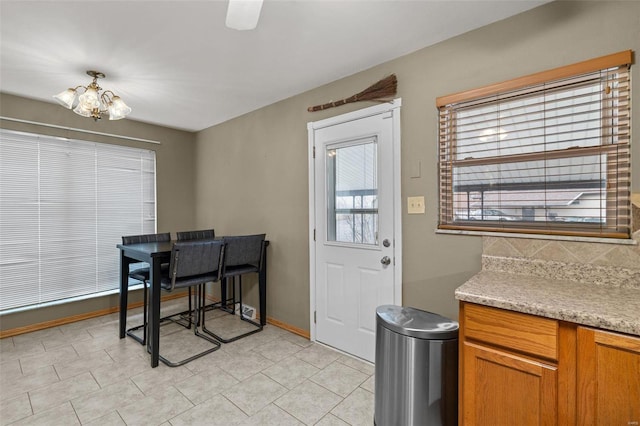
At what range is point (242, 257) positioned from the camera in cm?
304

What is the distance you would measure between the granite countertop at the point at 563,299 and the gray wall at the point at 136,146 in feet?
13.2

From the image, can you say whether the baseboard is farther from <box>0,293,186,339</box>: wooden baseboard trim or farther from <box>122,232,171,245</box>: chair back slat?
<box>122,232,171,245</box>: chair back slat

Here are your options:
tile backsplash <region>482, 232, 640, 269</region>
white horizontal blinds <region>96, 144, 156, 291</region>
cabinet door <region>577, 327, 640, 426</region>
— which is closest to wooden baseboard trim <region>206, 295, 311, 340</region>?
tile backsplash <region>482, 232, 640, 269</region>

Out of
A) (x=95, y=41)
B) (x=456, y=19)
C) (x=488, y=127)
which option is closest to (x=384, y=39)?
(x=456, y=19)

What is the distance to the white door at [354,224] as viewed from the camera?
2393 millimetres

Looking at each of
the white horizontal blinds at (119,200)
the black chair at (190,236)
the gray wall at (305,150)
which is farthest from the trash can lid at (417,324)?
the white horizontal blinds at (119,200)

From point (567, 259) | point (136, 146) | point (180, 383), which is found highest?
point (136, 146)

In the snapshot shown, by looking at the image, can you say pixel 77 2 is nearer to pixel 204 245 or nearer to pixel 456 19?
pixel 204 245

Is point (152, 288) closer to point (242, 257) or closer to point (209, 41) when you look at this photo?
point (242, 257)

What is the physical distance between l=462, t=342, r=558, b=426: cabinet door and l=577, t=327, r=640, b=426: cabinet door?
0.31 ft

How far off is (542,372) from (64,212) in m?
4.42

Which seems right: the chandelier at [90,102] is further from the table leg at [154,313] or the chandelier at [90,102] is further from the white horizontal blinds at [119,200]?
the white horizontal blinds at [119,200]

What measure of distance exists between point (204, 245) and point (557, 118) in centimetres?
263

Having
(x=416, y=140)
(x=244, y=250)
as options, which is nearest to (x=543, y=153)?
(x=416, y=140)
